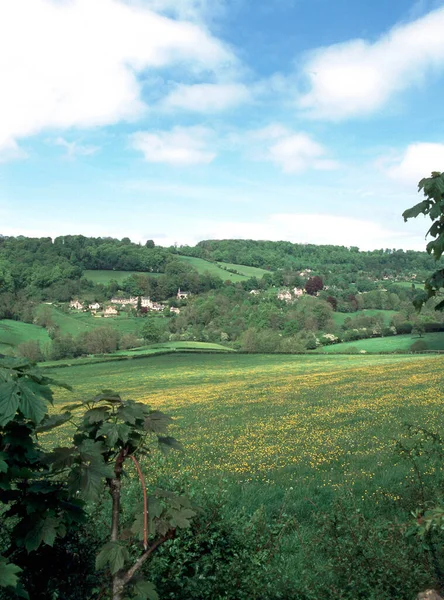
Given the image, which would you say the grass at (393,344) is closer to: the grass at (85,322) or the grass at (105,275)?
the grass at (85,322)

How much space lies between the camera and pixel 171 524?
3.07 m

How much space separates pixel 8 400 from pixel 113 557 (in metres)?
1.25

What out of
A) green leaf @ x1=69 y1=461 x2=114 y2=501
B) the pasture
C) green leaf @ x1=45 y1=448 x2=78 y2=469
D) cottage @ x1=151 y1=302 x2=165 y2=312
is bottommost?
the pasture

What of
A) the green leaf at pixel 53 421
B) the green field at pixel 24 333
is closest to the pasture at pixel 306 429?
the green leaf at pixel 53 421

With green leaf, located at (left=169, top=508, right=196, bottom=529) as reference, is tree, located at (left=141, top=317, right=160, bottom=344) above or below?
below

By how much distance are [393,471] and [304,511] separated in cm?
292

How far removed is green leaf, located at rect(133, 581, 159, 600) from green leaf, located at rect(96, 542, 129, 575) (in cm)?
21

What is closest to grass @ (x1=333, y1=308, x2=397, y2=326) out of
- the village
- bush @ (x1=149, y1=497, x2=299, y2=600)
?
the village

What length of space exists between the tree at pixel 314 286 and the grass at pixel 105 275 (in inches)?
2418

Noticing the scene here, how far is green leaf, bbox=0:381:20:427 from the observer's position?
2.63 m

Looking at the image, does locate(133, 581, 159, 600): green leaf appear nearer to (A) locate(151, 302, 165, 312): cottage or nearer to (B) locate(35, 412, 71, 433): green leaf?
(B) locate(35, 412, 71, 433): green leaf

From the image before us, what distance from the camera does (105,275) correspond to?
178500mm

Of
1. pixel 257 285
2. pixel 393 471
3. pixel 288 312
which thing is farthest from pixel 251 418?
pixel 257 285

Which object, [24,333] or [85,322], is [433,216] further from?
[85,322]
